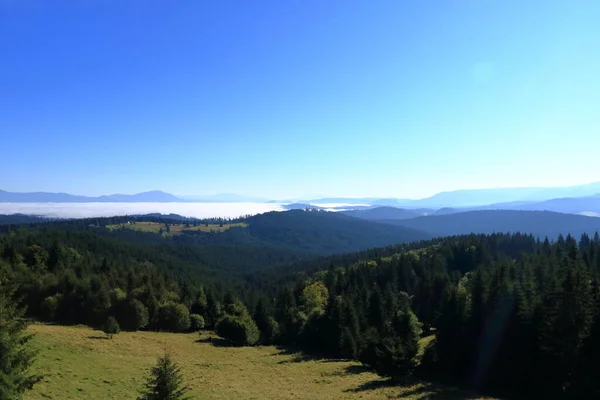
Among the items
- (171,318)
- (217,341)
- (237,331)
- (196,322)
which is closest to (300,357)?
(237,331)

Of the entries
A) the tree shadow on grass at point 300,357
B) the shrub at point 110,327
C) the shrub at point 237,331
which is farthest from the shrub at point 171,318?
the tree shadow on grass at point 300,357

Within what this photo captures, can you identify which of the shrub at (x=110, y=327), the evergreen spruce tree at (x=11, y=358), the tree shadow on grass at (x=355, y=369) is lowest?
the tree shadow on grass at (x=355, y=369)

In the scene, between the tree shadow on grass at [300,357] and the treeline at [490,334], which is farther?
the tree shadow on grass at [300,357]

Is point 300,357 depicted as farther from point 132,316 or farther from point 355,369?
point 132,316

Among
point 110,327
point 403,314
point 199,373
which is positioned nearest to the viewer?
point 199,373

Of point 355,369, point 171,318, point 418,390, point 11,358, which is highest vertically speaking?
point 11,358

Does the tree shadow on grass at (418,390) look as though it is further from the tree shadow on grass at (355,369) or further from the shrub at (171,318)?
the shrub at (171,318)

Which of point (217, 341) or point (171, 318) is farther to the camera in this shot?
point (171, 318)

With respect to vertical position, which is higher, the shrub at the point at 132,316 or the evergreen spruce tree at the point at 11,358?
the evergreen spruce tree at the point at 11,358

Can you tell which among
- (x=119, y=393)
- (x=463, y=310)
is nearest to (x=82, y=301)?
(x=119, y=393)
